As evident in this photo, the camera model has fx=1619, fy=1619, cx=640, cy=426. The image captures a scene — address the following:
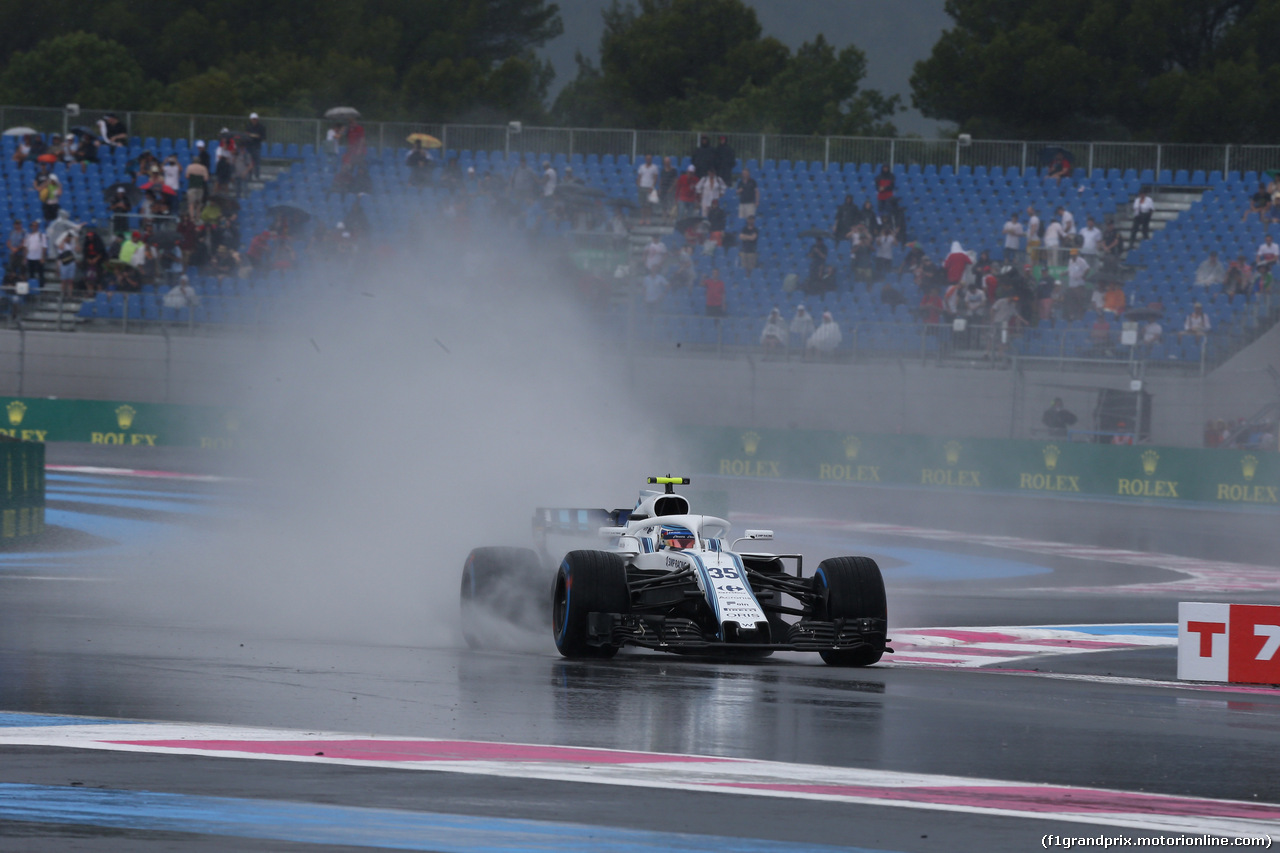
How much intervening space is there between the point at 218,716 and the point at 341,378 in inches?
680

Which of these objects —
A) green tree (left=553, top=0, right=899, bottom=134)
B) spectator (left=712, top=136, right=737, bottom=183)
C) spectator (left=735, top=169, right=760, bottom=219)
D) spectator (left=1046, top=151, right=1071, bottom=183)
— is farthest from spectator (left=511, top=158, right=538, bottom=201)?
green tree (left=553, top=0, right=899, bottom=134)

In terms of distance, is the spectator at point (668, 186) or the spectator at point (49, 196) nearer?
the spectator at point (49, 196)

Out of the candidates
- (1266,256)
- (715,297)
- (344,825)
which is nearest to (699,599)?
(344,825)

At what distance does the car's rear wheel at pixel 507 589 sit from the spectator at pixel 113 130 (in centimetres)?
2756

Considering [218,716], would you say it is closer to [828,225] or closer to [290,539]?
[290,539]

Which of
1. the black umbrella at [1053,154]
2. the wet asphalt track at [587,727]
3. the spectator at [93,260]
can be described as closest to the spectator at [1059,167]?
the black umbrella at [1053,154]

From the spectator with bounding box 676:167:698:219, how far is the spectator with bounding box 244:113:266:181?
9213mm

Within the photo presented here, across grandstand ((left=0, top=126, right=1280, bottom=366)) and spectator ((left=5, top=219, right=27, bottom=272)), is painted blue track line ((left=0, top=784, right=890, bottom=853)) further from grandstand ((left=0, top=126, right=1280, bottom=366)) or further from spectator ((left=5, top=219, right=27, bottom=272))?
spectator ((left=5, top=219, right=27, bottom=272))

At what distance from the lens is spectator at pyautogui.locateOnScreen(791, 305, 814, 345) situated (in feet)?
96.8

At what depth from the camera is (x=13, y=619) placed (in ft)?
38.9

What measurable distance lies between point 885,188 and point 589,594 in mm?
24769

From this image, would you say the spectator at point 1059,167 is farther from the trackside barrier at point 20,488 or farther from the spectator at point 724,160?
the trackside barrier at point 20,488

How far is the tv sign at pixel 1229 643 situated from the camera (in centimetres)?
1027

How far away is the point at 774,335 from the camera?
2948 centimetres
